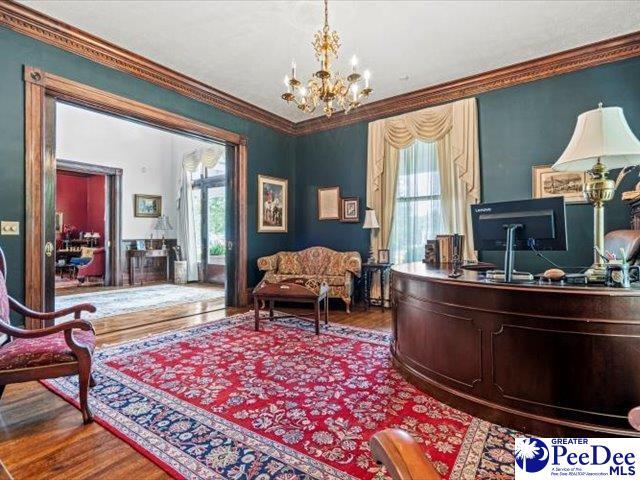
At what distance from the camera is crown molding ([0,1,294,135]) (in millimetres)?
3379

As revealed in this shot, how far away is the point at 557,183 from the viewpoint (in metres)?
4.39

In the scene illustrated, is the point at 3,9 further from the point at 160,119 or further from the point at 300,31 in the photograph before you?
the point at 300,31

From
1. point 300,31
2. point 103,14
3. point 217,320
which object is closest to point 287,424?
point 217,320

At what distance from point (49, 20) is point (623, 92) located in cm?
634

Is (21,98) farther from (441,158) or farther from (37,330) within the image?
(441,158)

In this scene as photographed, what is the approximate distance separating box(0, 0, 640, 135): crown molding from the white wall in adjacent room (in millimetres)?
2583

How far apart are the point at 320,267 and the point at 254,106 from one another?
2.99 m

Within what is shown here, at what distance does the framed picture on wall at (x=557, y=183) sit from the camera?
4273 mm

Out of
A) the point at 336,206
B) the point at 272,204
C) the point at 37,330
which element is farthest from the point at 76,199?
the point at 37,330

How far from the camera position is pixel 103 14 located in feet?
11.2

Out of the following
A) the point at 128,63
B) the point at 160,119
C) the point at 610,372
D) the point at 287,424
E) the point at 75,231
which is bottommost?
the point at 287,424

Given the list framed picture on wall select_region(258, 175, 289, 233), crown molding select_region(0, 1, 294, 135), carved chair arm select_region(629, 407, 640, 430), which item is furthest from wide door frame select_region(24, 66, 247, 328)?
carved chair arm select_region(629, 407, 640, 430)

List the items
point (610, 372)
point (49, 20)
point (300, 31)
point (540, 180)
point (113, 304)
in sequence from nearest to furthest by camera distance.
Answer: point (610, 372), point (49, 20), point (300, 31), point (540, 180), point (113, 304)

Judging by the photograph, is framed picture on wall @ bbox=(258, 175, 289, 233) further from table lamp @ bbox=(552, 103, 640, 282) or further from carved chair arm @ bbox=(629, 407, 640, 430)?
carved chair arm @ bbox=(629, 407, 640, 430)
